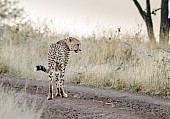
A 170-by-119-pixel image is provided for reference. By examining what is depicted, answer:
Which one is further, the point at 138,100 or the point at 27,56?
the point at 27,56

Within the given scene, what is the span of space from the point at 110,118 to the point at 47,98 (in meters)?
2.10

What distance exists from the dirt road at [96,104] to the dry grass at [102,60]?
107 cm

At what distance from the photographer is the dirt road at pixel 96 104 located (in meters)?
8.74

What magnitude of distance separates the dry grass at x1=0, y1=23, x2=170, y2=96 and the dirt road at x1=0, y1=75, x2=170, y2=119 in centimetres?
107

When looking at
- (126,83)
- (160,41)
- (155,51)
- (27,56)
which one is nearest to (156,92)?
(126,83)

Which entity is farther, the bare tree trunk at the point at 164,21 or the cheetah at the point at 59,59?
the bare tree trunk at the point at 164,21

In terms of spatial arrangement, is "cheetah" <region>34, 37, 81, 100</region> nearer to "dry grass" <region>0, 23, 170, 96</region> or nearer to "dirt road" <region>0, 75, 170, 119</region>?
"dirt road" <region>0, 75, 170, 119</region>

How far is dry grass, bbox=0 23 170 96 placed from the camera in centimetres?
1309

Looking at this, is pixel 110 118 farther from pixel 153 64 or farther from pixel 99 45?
pixel 99 45

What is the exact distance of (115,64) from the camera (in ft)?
51.1

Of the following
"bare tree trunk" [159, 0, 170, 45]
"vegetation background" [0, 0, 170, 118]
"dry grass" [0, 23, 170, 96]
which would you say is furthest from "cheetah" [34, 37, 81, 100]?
"bare tree trunk" [159, 0, 170, 45]

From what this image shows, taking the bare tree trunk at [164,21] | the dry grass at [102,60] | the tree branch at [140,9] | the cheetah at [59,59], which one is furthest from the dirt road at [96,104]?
the tree branch at [140,9]

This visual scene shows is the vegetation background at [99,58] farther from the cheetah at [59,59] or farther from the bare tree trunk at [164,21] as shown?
the bare tree trunk at [164,21]

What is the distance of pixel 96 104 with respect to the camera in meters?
9.84
